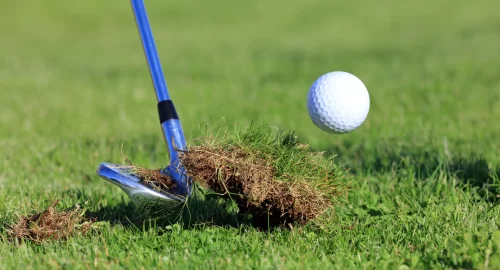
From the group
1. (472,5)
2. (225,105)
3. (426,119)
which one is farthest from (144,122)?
(472,5)

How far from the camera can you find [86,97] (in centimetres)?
890

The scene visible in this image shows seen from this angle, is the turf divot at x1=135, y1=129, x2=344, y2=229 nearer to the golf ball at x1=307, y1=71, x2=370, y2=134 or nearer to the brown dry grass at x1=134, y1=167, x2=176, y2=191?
the brown dry grass at x1=134, y1=167, x2=176, y2=191

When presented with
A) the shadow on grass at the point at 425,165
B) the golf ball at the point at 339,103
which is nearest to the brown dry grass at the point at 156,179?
the golf ball at the point at 339,103

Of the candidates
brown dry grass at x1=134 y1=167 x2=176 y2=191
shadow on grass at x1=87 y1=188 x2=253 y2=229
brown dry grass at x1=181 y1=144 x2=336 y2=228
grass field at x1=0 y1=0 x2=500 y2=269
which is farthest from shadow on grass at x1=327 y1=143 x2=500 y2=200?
brown dry grass at x1=134 y1=167 x2=176 y2=191

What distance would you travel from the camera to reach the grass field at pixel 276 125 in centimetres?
316

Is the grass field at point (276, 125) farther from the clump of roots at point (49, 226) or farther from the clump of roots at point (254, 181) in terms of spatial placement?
the clump of roots at point (254, 181)

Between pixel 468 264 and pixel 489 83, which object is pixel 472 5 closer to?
pixel 489 83

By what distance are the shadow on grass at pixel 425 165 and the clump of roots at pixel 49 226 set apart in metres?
2.01

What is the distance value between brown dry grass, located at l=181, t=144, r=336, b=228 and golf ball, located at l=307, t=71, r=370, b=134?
1.74 feet

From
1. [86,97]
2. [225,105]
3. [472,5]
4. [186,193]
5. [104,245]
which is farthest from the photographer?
[472,5]

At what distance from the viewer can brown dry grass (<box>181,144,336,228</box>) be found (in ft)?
10.6

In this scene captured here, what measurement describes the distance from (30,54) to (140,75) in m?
4.52

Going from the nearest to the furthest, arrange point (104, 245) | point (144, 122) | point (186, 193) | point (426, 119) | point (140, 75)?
point (104, 245), point (186, 193), point (426, 119), point (144, 122), point (140, 75)

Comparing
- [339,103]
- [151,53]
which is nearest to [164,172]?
[151,53]
